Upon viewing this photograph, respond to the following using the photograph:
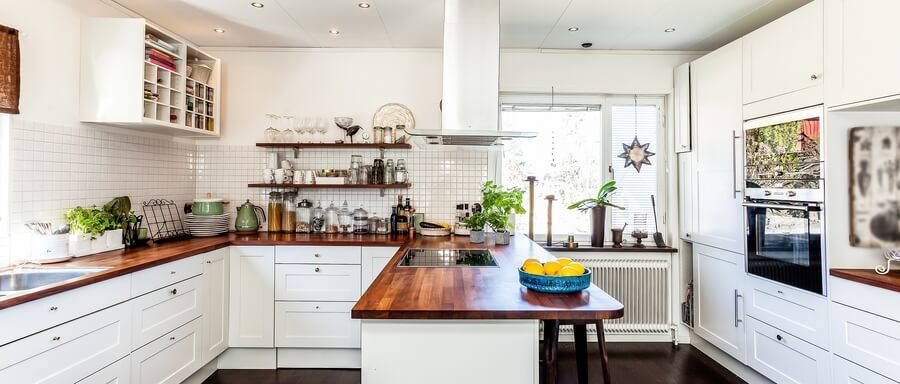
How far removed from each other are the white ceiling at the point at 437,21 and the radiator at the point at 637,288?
1785mm

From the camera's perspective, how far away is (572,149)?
3.70 metres

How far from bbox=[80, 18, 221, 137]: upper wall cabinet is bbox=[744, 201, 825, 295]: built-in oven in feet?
12.6

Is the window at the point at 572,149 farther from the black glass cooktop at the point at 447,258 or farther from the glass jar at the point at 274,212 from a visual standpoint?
the glass jar at the point at 274,212

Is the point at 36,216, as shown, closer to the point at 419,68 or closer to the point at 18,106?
the point at 18,106

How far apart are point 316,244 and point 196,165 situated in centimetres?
149

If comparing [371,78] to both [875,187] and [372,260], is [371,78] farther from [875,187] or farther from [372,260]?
[875,187]

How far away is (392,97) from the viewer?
11.8 feet

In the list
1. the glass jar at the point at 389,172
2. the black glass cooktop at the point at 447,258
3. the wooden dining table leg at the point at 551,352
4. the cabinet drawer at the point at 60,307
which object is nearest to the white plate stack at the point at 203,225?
the cabinet drawer at the point at 60,307

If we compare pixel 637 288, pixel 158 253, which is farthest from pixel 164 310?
pixel 637 288

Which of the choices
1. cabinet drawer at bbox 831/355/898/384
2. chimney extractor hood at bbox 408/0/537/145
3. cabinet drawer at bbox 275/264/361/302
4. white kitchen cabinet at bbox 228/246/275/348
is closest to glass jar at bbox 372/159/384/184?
cabinet drawer at bbox 275/264/361/302

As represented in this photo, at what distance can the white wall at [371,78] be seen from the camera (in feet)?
11.8

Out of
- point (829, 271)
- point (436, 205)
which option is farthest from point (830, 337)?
point (436, 205)

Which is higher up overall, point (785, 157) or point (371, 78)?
point (371, 78)

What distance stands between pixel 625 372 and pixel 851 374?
123cm
